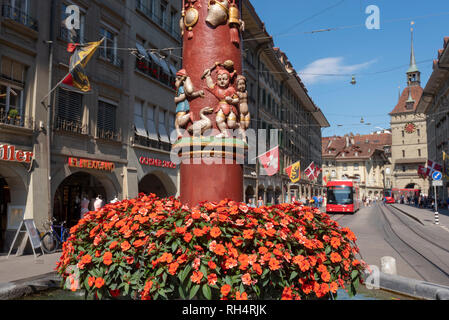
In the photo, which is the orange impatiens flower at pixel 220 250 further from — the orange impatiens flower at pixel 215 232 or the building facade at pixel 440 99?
the building facade at pixel 440 99

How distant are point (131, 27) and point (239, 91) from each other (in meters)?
14.7

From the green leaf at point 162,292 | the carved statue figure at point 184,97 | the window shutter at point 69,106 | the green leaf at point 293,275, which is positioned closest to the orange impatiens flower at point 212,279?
the green leaf at point 162,292

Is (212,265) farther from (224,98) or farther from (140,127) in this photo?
(140,127)

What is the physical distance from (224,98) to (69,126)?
34.8ft

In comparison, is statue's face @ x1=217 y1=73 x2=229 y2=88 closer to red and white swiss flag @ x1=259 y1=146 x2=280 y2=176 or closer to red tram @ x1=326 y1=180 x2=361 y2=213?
red and white swiss flag @ x1=259 y1=146 x2=280 y2=176

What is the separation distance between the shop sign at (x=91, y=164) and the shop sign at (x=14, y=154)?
1890mm

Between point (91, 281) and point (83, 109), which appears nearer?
point (91, 281)

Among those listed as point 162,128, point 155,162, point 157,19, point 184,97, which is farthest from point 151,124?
point 184,97

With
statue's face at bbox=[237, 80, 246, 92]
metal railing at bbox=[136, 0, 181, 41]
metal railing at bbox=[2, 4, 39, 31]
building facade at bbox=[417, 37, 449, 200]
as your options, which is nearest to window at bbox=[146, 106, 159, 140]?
metal railing at bbox=[136, 0, 181, 41]

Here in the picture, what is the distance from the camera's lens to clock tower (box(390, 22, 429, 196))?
89.6m

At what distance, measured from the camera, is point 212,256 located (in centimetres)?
360

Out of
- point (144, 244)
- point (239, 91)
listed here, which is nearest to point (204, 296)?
point (144, 244)

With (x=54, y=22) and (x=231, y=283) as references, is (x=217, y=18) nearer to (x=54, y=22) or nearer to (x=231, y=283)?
(x=231, y=283)

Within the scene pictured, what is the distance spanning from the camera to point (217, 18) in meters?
6.44
